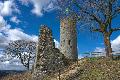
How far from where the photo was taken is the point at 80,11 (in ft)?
157

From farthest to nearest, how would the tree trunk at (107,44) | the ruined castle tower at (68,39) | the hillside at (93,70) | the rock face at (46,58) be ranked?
1. the ruined castle tower at (68,39)
2. the rock face at (46,58)
3. the tree trunk at (107,44)
4. the hillside at (93,70)

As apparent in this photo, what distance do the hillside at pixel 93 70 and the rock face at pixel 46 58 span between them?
1.69 meters

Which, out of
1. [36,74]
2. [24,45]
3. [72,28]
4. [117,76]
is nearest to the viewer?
[117,76]

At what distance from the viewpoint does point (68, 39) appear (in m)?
55.8

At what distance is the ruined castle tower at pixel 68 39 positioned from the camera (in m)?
55.4

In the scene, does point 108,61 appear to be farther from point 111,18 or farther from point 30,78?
point 30,78

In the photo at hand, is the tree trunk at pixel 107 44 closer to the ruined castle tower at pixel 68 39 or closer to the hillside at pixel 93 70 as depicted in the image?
the hillside at pixel 93 70

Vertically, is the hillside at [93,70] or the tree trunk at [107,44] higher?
the tree trunk at [107,44]

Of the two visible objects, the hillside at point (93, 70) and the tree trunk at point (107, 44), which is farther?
the tree trunk at point (107, 44)

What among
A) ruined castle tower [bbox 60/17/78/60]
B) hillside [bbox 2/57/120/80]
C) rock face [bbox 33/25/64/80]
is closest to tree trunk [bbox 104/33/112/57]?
hillside [bbox 2/57/120/80]

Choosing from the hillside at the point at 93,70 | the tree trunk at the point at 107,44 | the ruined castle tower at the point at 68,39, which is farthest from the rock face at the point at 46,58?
the tree trunk at the point at 107,44

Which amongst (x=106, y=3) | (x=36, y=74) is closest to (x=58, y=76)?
(x=36, y=74)

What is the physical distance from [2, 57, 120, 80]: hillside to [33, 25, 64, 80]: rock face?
169 cm

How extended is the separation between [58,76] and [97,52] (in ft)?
26.9
